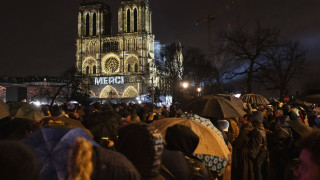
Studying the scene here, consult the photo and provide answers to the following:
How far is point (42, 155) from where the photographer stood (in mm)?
2621

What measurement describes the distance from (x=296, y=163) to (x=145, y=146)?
3.64 ft

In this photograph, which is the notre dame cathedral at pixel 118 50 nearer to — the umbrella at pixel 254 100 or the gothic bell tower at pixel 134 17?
the gothic bell tower at pixel 134 17

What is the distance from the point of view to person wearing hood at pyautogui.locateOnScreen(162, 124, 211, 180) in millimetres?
3086

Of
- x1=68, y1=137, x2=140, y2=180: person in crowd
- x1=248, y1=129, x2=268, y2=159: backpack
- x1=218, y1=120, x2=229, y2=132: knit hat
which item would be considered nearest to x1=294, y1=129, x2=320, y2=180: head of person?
x1=68, y1=137, x2=140, y2=180: person in crowd

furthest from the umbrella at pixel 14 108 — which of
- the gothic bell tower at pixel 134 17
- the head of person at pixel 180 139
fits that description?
the gothic bell tower at pixel 134 17

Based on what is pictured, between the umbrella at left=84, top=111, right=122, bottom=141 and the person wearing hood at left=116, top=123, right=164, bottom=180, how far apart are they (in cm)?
245

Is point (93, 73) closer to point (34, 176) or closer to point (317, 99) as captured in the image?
point (317, 99)

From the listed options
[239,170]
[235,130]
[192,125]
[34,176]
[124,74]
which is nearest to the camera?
[34,176]

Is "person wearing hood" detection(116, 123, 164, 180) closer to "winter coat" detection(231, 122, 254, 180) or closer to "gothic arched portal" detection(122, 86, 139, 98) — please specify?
"winter coat" detection(231, 122, 254, 180)

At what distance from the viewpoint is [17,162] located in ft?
5.11

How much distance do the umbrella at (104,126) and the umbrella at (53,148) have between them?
6.89 ft

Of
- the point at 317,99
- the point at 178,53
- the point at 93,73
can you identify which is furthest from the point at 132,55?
the point at 317,99

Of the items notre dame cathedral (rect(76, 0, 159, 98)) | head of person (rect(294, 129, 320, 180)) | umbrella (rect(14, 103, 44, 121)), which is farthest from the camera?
notre dame cathedral (rect(76, 0, 159, 98))

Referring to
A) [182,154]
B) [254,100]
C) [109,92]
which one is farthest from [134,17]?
[182,154]
